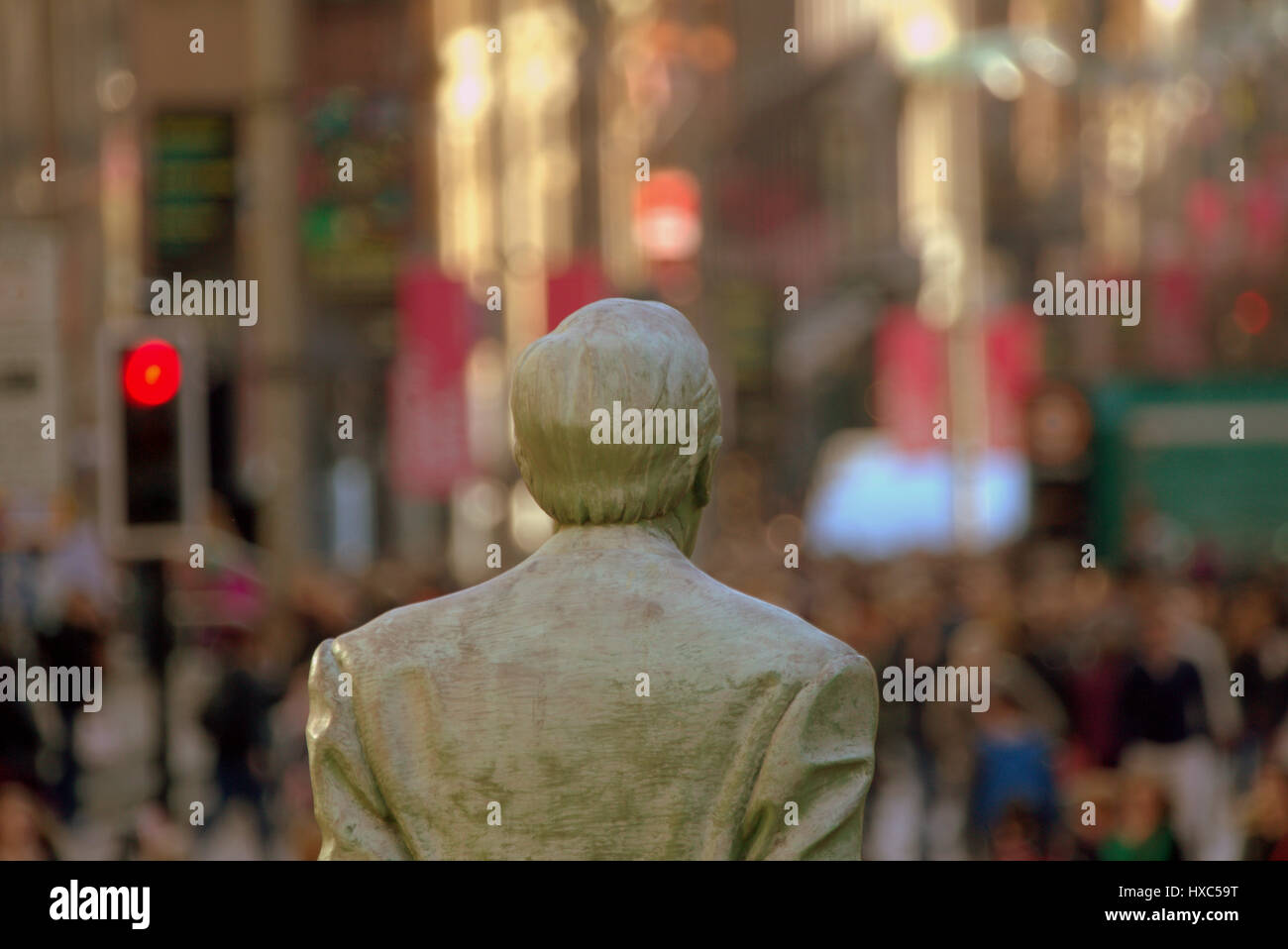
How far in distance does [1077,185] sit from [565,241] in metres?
16.4

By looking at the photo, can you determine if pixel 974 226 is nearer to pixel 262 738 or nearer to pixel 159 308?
pixel 262 738

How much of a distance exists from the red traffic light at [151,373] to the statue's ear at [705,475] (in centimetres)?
763

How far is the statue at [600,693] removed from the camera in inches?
157

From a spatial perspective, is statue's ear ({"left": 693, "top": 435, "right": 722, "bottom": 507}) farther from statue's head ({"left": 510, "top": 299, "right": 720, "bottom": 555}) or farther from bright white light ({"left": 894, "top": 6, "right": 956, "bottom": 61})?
bright white light ({"left": 894, "top": 6, "right": 956, "bottom": 61})

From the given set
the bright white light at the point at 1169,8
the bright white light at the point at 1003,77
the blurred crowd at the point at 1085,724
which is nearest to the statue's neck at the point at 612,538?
the blurred crowd at the point at 1085,724

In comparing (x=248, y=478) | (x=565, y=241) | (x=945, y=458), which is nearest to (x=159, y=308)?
(x=248, y=478)

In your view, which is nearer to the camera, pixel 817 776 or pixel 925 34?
pixel 817 776

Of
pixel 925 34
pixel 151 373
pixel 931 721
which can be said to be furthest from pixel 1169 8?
pixel 151 373

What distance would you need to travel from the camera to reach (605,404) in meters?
4.12
